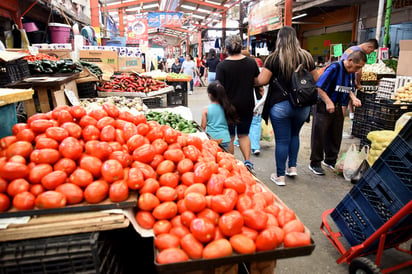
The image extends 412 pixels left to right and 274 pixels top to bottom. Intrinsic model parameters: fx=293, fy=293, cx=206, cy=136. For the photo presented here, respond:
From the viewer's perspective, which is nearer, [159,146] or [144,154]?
[144,154]

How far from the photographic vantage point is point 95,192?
1686 millimetres

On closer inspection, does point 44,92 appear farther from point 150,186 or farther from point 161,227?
point 161,227

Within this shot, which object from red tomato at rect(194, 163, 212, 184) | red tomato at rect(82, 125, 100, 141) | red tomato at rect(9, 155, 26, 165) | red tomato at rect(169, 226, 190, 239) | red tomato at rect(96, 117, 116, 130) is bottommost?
red tomato at rect(169, 226, 190, 239)

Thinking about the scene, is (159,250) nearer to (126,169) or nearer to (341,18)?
(126,169)

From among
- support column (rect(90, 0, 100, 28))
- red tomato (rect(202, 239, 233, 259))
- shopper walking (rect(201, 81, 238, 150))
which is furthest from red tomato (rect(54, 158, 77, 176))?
support column (rect(90, 0, 100, 28))

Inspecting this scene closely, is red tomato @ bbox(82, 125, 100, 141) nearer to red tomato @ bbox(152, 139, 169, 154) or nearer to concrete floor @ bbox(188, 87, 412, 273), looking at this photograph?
red tomato @ bbox(152, 139, 169, 154)

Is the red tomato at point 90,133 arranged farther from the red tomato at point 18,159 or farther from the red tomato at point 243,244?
the red tomato at point 243,244

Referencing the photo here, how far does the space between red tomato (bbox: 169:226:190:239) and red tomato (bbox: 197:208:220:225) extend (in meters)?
0.11

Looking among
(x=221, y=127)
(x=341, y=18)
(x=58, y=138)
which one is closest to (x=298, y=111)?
(x=221, y=127)

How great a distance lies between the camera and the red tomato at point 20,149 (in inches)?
70.6

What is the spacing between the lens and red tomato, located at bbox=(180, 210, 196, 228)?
1.69m

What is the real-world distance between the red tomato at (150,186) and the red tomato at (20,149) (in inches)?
29.3

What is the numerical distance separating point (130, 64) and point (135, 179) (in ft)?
26.9

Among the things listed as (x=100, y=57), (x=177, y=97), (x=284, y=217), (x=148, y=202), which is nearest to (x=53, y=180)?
(x=148, y=202)
